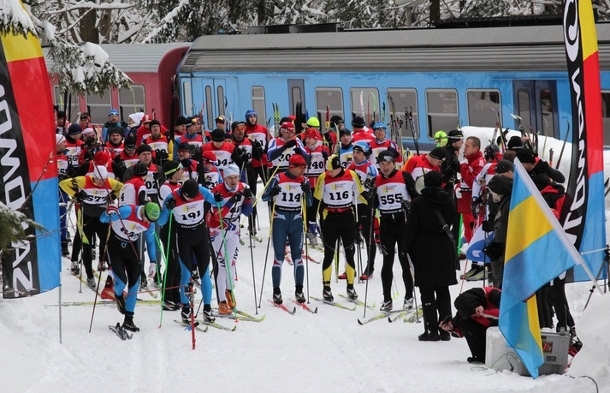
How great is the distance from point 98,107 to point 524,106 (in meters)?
13.2

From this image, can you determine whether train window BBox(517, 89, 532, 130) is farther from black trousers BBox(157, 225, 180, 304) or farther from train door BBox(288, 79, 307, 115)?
black trousers BBox(157, 225, 180, 304)

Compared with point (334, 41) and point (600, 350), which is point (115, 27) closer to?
point (334, 41)

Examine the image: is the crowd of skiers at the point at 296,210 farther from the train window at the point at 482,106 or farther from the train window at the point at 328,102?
the train window at the point at 328,102

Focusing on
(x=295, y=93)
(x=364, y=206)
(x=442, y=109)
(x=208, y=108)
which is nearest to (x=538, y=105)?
(x=442, y=109)

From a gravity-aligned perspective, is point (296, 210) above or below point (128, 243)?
above

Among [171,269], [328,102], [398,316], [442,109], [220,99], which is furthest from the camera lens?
[220,99]

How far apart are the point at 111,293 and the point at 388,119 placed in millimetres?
9261

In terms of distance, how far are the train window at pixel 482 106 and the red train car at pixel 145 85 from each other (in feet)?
30.8

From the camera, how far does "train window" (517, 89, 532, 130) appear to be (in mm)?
19594

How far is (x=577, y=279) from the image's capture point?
1018cm

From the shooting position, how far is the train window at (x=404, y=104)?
21500mm

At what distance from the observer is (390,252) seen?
12.8m

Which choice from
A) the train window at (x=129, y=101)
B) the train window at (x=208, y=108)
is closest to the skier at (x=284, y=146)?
the train window at (x=208, y=108)

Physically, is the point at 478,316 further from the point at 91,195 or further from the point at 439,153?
the point at 91,195
